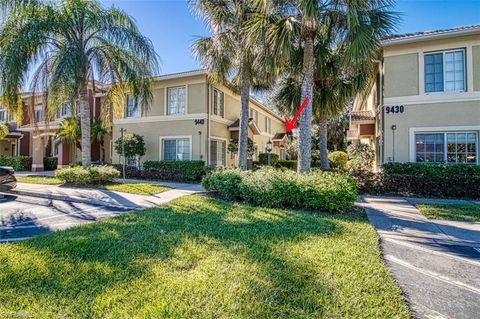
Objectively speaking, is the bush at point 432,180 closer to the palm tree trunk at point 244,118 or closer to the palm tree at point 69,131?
the palm tree trunk at point 244,118

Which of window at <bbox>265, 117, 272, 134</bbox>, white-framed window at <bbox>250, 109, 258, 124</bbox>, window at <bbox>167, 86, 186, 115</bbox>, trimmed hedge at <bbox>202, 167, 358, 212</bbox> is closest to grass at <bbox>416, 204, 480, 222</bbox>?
trimmed hedge at <bbox>202, 167, 358, 212</bbox>

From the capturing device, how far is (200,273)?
12.7 feet

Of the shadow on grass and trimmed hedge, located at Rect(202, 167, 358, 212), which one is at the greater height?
trimmed hedge, located at Rect(202, 167, 358, 212)

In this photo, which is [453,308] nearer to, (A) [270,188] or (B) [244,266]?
(B) [244,266]

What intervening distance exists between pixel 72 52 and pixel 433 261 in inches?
539

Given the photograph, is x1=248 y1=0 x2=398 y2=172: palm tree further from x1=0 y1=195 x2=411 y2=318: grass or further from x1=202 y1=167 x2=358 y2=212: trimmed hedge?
x1=0 y1=195 x2=411 y2=318: grass

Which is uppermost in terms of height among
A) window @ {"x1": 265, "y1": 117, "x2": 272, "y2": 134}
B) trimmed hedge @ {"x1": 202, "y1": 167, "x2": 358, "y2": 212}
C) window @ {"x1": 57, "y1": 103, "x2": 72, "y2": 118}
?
window @ {"x1": 265, "y1": 117, "x2": 272, "y2": 134}

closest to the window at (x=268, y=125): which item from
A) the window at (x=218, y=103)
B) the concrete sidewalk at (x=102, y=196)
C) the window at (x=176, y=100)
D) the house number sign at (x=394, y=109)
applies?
the window at (x=218, y=103)

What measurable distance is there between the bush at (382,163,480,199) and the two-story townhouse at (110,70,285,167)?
396 inches

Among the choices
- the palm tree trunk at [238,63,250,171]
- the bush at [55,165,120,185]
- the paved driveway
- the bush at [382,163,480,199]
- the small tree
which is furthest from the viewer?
the small tree

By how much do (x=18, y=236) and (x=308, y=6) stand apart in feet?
31.6

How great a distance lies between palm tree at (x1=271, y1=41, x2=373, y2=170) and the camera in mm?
11742

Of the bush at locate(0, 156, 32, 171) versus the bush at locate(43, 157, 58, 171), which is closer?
the bush at locate(0, 156, 32, 171)

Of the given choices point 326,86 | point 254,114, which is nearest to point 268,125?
point 254,114
